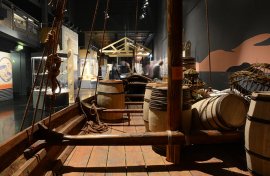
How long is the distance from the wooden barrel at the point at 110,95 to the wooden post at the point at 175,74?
6.51 ft

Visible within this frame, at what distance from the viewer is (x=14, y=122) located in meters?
5.47

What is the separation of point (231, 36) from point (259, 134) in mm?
4225

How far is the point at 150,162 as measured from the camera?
2387 mm

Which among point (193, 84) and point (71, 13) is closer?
point (193, 84)

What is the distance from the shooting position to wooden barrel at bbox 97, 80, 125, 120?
4.27 m

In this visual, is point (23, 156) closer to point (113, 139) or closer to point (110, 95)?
point (113, 139)

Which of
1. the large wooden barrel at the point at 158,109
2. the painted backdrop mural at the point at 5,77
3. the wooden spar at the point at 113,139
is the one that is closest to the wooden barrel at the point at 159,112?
the large wooden barrel at the point at 158,109

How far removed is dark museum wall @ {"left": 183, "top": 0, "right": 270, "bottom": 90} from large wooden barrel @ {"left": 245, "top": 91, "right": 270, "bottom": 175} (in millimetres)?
2396

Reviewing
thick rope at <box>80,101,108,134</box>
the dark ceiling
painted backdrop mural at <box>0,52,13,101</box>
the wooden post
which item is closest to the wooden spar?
the wooden post

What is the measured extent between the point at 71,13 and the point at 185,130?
16.8 meters

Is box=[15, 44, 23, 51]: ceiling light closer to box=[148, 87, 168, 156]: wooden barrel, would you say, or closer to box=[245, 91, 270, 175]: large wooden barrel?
box=[148, 87, 168, 156]: wooden barrel

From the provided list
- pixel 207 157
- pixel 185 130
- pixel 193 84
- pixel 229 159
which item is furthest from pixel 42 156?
pixel 193 84

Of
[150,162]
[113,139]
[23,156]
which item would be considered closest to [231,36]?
[150,162]

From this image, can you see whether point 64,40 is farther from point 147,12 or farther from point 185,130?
point 185,130
